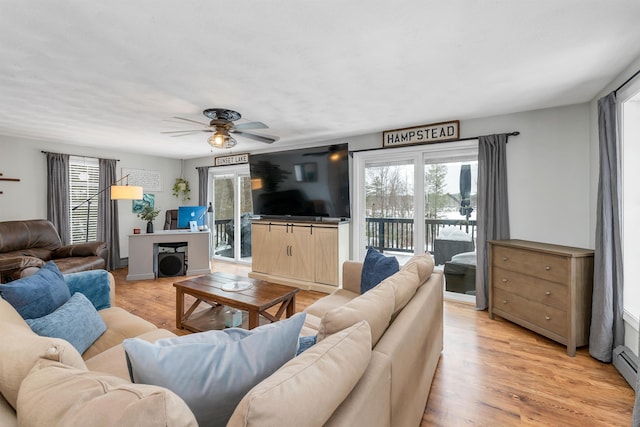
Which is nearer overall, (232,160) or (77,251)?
(77,251)

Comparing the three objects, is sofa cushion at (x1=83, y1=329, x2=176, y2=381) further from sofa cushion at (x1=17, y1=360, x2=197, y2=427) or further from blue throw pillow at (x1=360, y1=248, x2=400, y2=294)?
blue throw pillow at (x1=360, y1=248, x2=400, y2=294)

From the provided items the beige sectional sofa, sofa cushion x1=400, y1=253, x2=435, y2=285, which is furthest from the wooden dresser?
the beige sectional sofa

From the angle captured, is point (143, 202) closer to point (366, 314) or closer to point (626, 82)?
point (366, 314)

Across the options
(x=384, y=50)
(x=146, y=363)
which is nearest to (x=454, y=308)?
(x=384, y=50)

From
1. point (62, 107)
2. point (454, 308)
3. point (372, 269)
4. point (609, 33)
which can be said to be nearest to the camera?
point (609, 33)

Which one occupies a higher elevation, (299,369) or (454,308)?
(299,369)

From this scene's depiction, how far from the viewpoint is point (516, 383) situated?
6.84 feet

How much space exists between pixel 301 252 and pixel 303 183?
1041 mm

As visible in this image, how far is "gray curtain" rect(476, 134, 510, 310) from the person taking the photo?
341cm

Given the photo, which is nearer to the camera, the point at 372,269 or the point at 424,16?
the point at 424,16

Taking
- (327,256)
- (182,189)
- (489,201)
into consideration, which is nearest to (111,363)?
(327,256)

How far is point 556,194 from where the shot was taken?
3201 mm

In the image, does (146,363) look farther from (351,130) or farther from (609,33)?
(351,130)

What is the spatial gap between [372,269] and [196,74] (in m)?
2.10
